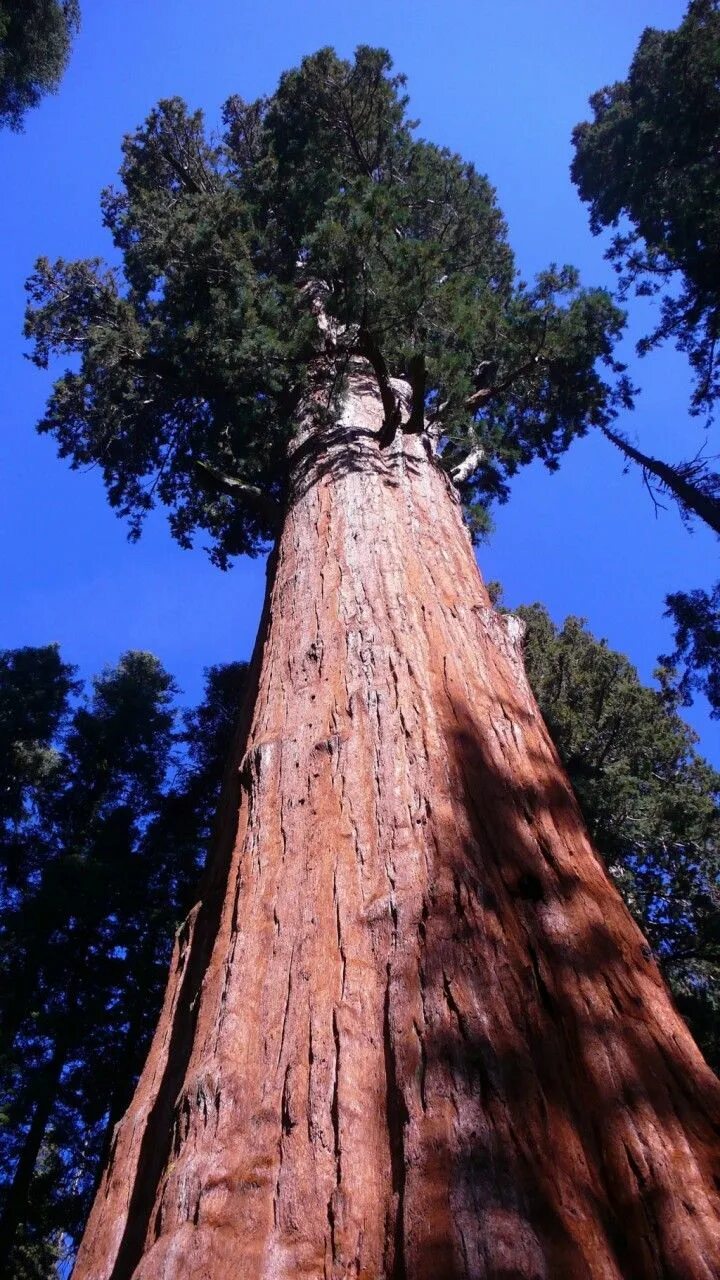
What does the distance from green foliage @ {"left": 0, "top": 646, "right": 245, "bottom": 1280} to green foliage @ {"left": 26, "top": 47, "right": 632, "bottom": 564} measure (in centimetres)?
496

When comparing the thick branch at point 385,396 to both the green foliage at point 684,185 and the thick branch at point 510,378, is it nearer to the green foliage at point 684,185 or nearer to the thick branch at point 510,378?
the thick branch at point 510,378

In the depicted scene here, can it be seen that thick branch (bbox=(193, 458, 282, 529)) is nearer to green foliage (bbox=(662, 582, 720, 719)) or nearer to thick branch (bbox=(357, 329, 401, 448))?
thick branch (bbox=(357, 329, 401, 448))

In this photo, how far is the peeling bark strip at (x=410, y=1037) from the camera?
5.45ft

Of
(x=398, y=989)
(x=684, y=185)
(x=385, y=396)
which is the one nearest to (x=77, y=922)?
(x=385, y=396)

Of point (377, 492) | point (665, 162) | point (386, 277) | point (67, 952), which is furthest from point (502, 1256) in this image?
point (665, 162)

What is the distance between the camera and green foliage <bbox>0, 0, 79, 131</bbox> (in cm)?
1474

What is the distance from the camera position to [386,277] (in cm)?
678

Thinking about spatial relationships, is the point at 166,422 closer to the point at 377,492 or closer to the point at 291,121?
the point at 291,121

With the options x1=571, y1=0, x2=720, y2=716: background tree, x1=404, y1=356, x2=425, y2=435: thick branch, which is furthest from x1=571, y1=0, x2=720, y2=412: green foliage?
x1=404, y1=356, x2=425, y2=435: thick branch

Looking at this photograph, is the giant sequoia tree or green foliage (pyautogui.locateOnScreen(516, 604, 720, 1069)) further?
green foliage (pyautogui.locateOnScreen(516, 604, 720, 1069))

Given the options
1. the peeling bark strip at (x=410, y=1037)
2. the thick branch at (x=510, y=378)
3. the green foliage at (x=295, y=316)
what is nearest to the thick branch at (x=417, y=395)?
the green foliage at (x=295, y=316)

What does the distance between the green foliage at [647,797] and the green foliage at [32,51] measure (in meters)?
14.4

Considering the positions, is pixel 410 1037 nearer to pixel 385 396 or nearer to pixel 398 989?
pixel 398 989

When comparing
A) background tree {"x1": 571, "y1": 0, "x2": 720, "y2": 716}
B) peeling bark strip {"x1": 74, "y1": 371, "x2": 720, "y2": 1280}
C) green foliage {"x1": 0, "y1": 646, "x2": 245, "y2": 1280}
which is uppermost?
background tree {"x1": 571, "y1": 0, "x2": 720, "y2": 716}
